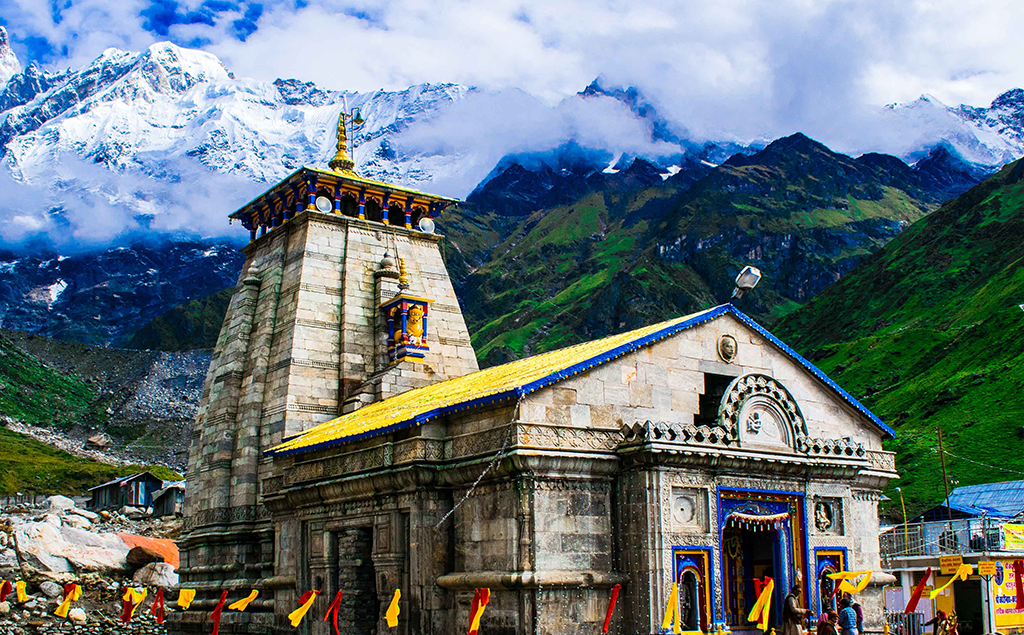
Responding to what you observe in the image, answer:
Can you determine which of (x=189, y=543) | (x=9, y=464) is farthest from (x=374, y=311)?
(x=9, y=464)

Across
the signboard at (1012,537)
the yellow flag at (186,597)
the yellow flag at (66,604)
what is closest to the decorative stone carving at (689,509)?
the yellow flag at (186,597)

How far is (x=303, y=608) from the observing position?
24719mm

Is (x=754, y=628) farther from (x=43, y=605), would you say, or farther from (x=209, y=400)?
(x=43, y=605)

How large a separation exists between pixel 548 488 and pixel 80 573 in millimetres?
26180

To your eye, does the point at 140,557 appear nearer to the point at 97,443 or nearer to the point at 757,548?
the point at 757,548

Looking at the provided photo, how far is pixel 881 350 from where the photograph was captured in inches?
4387

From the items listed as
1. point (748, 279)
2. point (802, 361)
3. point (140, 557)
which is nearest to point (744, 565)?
point (802, 361)

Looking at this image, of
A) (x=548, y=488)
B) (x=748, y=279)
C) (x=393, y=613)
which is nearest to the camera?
(x=548, y=488)

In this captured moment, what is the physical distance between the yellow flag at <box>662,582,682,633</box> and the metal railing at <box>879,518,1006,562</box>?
62.6 feet

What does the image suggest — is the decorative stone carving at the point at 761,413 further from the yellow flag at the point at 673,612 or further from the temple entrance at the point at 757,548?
the yellow flag at the point at 673,612

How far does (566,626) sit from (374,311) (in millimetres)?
16031

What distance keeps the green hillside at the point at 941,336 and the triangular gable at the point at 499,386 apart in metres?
47.3

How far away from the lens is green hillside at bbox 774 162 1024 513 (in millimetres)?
74188

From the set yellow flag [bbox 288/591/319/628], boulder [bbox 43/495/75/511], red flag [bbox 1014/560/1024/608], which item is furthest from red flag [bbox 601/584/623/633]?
boulder [bbox 43/495/75/511]
